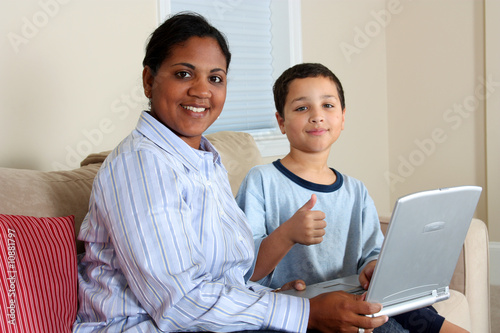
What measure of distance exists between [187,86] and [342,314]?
0.58 m

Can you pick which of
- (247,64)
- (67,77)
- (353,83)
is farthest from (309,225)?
(353,83)

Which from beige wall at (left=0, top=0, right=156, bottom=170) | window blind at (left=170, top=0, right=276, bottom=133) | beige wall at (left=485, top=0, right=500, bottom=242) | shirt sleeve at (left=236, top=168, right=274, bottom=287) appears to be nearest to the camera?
shirt sleeve at (left=236, top=168, right=274, bottom=287)

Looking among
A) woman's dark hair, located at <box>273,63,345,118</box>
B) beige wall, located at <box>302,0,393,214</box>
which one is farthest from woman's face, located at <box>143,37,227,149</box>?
beige wall, located at <box>302,0,393,214</box>

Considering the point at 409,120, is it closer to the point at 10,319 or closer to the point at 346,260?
the point at 346,260

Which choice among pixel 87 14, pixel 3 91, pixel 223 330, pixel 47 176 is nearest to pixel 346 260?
pixel 223 330

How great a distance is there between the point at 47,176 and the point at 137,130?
1.39 ft

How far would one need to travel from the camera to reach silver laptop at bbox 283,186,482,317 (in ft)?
3.15

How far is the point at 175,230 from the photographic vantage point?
93cm

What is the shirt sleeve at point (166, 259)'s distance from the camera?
36.2 inches

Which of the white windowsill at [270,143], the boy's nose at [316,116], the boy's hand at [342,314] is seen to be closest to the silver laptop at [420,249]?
the boy's hand at [342,314]

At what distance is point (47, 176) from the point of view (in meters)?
1.35

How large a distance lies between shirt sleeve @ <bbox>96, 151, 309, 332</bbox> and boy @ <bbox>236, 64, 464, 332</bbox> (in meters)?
0.41

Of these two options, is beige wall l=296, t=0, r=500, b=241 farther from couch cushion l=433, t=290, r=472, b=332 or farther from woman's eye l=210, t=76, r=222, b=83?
woman's eye l=210, t=76, r=222, b=83

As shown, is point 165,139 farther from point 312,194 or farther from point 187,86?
point 312,194
